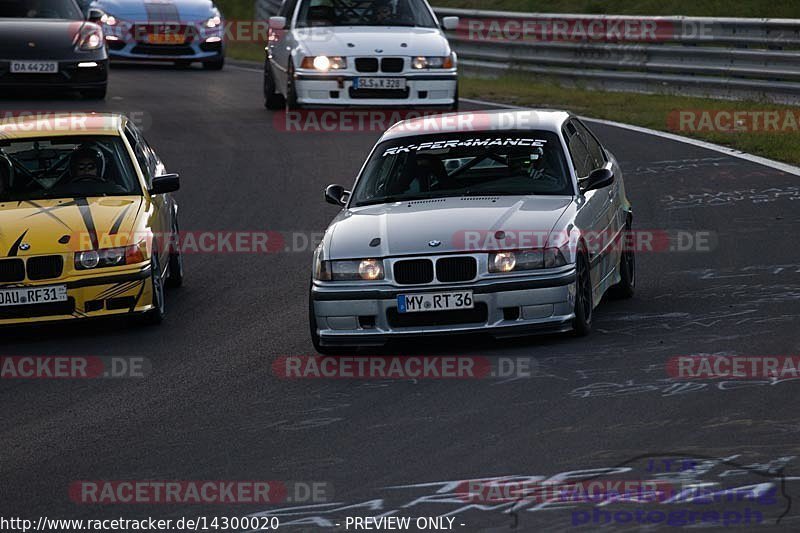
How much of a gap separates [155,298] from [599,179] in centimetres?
299

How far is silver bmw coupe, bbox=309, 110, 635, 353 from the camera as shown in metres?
9.32

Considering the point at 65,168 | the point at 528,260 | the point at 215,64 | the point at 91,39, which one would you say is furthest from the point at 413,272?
the point at 215,64

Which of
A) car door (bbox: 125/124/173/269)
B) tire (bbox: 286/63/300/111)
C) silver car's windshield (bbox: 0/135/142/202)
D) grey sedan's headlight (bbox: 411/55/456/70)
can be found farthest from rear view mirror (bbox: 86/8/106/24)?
silver car's windshield (bbox: 0/135/142/202)

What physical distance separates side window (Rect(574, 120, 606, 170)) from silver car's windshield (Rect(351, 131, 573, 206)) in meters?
0.73

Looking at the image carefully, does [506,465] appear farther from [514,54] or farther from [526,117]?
[514,54]

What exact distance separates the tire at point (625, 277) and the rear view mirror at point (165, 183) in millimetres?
3113

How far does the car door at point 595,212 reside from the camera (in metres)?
10.1

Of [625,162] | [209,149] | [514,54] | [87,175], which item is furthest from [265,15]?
[87,175]

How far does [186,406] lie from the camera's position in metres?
8.53

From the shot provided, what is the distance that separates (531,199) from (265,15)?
27338mm

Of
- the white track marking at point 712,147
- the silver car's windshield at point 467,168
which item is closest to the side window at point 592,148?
the silver car's windshield at point 467,168

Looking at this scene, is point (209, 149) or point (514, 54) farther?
point (514, 54)

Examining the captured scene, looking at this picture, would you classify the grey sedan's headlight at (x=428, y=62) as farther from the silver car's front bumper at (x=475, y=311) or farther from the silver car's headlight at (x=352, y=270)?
the silver car's front bumper at (x=475, y=311)

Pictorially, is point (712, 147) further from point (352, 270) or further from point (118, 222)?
point (352, 270)
